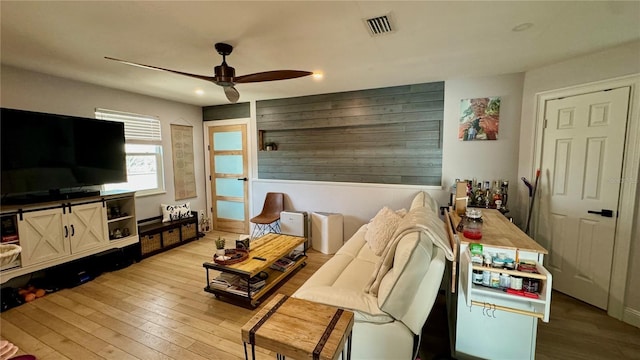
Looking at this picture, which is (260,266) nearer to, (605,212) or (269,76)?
(269,76)

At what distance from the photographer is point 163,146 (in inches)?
176

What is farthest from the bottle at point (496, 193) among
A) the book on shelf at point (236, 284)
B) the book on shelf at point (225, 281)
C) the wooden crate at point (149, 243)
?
the wooden crate at point (149, 243)

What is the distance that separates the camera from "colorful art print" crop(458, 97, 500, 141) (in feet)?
10.8

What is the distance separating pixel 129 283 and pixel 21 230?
3.74 feet

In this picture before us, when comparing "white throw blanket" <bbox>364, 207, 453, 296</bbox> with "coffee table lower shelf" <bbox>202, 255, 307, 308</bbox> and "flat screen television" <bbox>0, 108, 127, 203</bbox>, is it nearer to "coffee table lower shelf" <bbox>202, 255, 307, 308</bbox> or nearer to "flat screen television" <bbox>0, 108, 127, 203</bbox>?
"coffee table lower shelf" <bbox>202, 255, 307, 308</bbox>

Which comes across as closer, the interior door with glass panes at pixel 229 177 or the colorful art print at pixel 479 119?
the colorful art print at pixel 479 119

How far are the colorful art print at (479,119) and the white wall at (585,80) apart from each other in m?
0.29

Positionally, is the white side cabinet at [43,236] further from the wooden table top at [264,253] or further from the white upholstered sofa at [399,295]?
the white upholstered sofa at [399,295]

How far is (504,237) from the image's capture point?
5.76 ft

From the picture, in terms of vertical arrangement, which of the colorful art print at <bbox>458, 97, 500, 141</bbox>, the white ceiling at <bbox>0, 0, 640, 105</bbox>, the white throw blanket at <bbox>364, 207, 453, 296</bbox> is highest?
the white ceiling at <bbox>0, 0, 640, 105</bbox>

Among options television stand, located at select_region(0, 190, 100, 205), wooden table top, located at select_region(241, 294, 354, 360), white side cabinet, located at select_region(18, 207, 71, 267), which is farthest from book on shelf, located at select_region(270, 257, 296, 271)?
television stand, located at select_region(0, 190, 100, 205)

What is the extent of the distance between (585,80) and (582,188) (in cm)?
109

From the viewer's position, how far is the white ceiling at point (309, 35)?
1.76 m

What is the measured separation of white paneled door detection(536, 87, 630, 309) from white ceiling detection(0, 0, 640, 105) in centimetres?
58
